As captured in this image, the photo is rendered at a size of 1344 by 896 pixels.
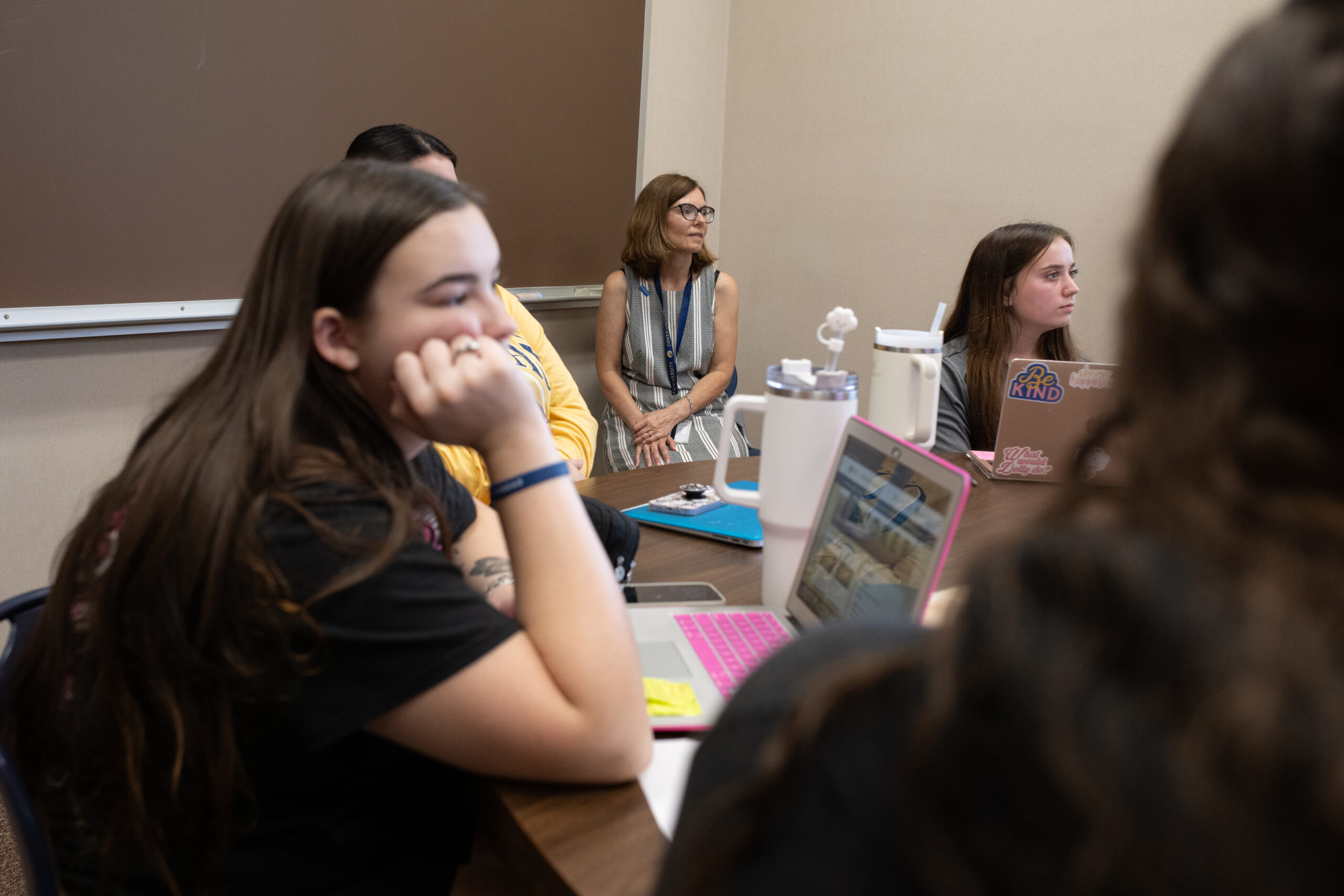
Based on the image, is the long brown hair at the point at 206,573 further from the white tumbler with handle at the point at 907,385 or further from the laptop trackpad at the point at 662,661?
the white tumbler with handle at the point at 907,385

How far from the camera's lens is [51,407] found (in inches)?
83.3

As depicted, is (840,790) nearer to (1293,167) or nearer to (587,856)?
(1293,167)

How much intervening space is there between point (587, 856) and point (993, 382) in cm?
187

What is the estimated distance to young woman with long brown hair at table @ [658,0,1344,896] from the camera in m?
0.28

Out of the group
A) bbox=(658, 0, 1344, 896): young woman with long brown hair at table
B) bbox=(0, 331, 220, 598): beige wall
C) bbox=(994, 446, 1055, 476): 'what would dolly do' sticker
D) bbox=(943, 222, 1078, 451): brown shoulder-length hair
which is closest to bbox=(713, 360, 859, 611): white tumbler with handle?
bbox=(658, 0, 1344, 896): young woman with long brown hair at table

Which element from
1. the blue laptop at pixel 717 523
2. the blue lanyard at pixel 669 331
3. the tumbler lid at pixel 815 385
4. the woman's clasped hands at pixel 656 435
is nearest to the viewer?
the tumbler lid at pixel 815 385

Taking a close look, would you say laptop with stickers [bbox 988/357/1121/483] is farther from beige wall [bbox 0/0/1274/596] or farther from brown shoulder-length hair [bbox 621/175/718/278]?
brown shoulder-length hair [bbox 621/175/718/278]

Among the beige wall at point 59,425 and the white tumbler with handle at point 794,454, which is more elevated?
the white tumbler with handle at point 794,454

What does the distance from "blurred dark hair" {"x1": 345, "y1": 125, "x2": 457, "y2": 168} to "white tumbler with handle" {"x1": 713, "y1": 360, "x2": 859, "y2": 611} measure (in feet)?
4.40

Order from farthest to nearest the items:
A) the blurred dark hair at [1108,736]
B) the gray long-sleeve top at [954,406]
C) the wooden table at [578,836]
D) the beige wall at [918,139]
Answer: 1. the beige wall at [918,139]
2. the gray long-sleeve top at [954,406]
3. the wooden table at [578,836]
4. the blurred dark hair at [1108,736]

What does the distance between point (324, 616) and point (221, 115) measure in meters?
1.91

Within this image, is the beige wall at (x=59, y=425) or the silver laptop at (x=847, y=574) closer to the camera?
the silver laptop at (x=847, y=574)

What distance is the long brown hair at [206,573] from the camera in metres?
0.77

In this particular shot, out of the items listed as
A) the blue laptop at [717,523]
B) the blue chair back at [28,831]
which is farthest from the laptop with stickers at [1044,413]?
the blue chair back at [28,831]
